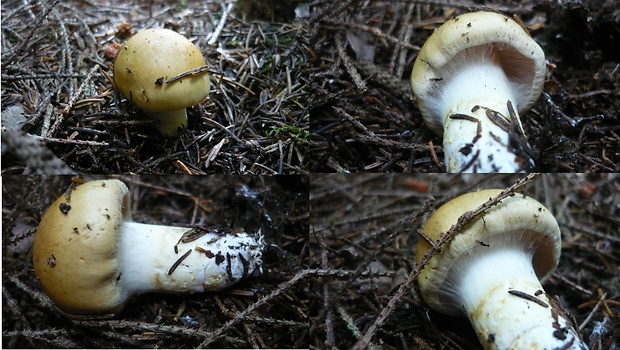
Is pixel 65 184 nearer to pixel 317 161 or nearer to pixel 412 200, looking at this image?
pixel 317 161

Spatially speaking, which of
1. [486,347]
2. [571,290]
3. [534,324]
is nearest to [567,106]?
[571,290]

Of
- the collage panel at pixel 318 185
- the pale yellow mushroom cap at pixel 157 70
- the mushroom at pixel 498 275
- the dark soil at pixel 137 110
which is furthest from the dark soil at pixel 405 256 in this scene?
the pale yellow mushroom cap at pixel 157 70

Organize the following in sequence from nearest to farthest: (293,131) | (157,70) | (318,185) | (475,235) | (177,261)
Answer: (475,235)
(157,70)
(177,261)
(293,131)
(318,185)

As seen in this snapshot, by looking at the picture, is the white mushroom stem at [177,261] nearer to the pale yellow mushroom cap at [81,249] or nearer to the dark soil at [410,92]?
the pale yellow mushroom cap at [81,249]

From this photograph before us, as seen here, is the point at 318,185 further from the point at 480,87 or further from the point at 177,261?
the point at 480,87

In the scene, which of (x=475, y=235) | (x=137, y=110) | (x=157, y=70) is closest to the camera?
(x=475, y=235)

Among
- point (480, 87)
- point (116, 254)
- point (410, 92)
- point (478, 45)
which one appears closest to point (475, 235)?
point (480, 87)

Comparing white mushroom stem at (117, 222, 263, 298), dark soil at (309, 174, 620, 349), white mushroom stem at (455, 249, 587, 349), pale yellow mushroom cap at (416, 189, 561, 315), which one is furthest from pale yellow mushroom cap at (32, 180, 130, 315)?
white mushroom stem at (455, 249, 587, 349)

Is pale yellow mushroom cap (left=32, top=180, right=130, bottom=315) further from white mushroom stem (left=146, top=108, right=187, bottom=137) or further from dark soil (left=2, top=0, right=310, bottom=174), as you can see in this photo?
white mushroom stem (left=146, top=108, right=187, bottom=137)
